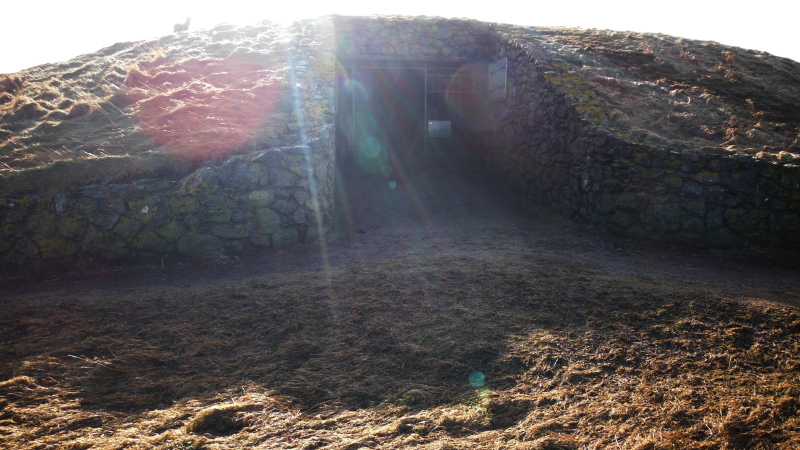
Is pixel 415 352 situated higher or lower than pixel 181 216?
lower

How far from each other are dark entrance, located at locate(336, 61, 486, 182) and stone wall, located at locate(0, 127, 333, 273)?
4.74m

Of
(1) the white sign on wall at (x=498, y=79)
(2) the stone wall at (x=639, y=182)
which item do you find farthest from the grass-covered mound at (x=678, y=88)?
(1) the white sign on wall at (x=498, y=79)

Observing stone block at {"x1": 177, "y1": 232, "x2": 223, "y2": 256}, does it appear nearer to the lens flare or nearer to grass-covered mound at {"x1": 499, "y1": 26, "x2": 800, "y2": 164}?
the lens flare

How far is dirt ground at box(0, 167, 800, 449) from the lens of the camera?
2604 mm

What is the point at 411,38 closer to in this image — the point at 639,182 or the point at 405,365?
the point at 639,182

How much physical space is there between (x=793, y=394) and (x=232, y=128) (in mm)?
6939

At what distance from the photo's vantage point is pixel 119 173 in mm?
5809

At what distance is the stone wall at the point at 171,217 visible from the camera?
537 cm

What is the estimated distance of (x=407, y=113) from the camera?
11648mm

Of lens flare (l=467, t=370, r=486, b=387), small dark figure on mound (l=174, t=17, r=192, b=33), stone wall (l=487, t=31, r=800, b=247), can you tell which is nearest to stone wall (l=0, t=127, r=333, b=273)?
lens flare (l=467, t=370, r=486, b=387)

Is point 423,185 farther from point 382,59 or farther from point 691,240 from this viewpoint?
point 691,240

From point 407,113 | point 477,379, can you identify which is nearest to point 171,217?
point 477,379

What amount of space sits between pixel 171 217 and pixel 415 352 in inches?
151

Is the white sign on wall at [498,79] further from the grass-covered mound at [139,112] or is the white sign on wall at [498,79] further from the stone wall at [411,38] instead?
the grass-covered mound at [139,112]
